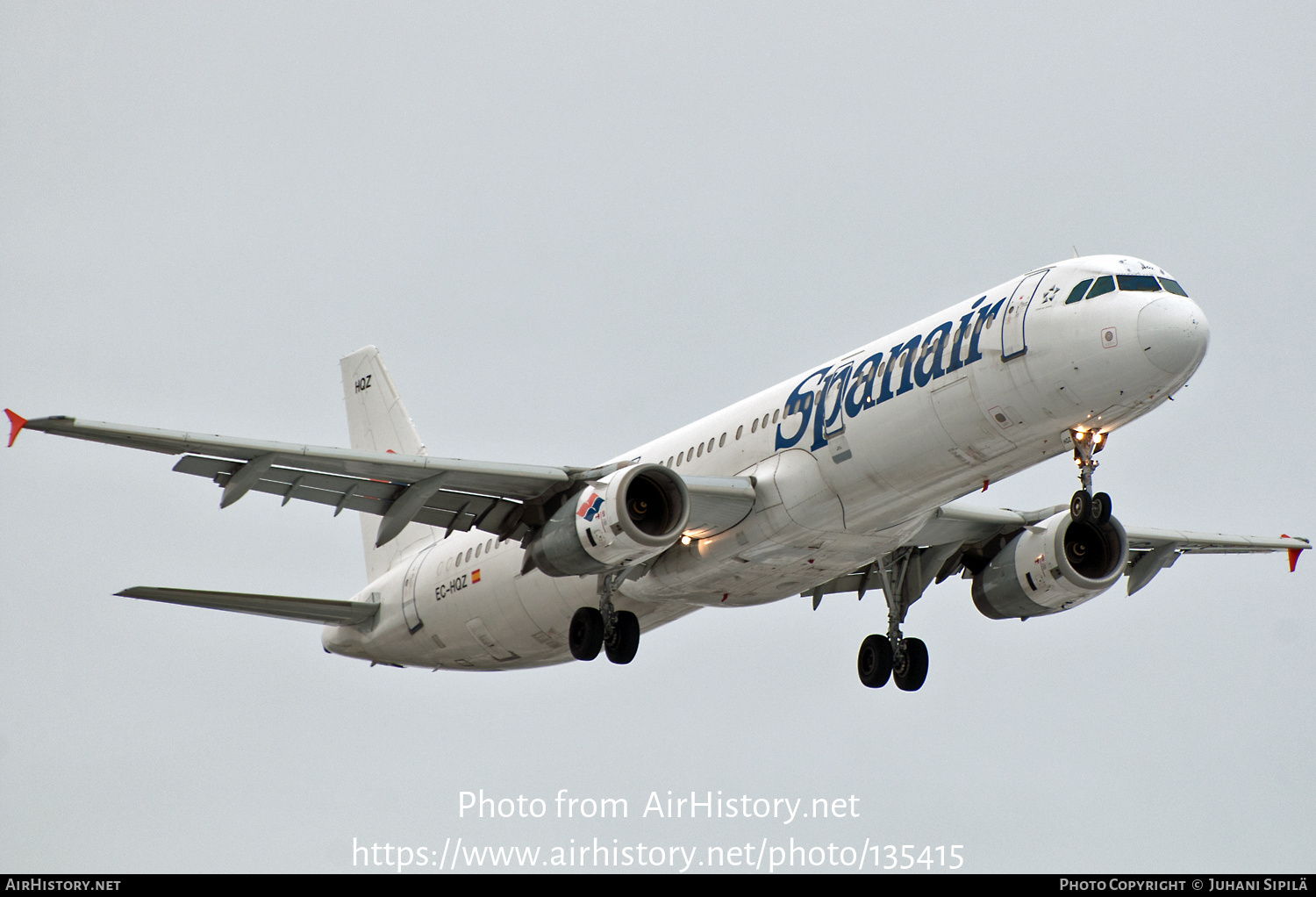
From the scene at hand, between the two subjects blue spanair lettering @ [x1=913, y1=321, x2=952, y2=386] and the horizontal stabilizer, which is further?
the horizontal stabilizer

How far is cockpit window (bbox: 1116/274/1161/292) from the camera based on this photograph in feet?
86.5

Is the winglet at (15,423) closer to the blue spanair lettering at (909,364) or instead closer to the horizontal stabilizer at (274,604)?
the horizontal stabilizer at (274,604)

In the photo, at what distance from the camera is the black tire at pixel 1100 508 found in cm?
2748

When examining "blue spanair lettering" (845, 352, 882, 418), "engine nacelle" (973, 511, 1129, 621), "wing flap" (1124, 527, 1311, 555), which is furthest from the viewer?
"wing flap" (1124, 527, 1311, 555)

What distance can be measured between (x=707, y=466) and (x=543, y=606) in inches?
193

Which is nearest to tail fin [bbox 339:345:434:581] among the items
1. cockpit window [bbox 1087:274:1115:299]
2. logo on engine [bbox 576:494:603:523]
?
logo on engine [bbox 576:494:603:523]

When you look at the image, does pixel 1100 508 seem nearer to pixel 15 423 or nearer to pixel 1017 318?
pixel 1017 318

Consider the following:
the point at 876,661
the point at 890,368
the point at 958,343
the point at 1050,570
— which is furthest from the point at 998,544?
the point at 958,343

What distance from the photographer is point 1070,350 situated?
1030 inches

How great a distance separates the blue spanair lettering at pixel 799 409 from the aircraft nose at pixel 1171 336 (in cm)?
644

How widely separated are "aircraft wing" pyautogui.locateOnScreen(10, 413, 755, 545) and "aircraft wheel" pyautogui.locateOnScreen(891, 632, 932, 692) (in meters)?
6.28

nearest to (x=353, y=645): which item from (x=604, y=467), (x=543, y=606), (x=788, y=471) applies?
(x=543, y=606)

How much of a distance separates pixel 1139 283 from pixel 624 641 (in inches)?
467

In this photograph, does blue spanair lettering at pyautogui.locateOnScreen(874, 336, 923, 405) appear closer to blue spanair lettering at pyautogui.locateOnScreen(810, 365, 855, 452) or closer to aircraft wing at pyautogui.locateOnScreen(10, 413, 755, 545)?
blue spanair lettering at pyautogui.locateOnScreen(810, 365, 855, 452)
